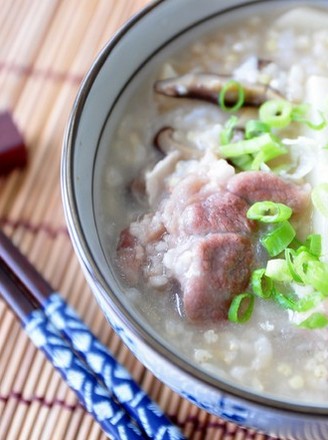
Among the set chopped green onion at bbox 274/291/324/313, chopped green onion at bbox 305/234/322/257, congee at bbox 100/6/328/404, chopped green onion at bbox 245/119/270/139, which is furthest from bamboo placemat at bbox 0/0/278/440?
chopped green onion at bbox 245/119/270/139

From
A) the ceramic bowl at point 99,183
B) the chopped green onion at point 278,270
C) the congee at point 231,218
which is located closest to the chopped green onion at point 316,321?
the congee at point 231,218

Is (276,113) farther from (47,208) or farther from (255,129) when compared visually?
(47,208)

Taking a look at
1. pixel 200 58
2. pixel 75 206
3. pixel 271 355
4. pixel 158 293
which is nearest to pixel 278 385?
pixel 271 355

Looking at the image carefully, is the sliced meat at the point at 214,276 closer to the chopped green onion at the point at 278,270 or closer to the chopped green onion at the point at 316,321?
the chopped green onion at the point at 278,270

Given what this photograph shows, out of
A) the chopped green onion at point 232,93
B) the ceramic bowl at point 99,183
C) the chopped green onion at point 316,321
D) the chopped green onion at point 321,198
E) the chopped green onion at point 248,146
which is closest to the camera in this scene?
the ceramic bowl at point 99,183

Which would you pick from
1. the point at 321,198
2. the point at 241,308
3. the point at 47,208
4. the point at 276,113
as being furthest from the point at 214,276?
the point at 47,208
